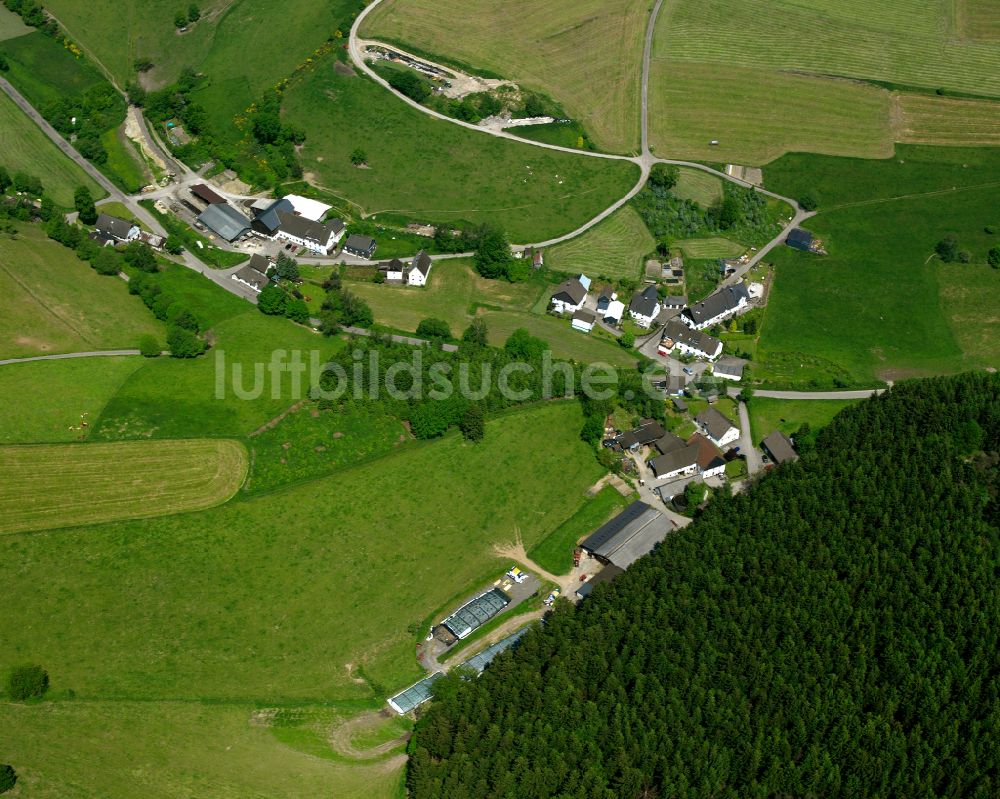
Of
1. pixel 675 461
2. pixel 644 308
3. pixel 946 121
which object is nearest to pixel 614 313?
pixel 644 308

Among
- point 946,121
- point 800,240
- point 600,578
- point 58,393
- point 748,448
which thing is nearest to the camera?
point 600,578

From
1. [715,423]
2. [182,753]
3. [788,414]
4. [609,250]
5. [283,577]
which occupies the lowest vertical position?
[788,414]

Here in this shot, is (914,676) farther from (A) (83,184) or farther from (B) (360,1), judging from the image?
(B) (360,1)

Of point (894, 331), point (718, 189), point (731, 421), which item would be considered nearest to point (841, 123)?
point (718, 189)

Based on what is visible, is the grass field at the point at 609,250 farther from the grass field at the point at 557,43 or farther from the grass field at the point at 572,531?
the grass field at the point at 572,531

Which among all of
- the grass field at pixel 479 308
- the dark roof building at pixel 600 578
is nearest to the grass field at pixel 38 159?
the grass field at pixel 479 308

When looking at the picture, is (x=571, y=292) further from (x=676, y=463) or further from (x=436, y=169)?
(x=436, y=169)

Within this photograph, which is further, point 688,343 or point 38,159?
point 38,159
